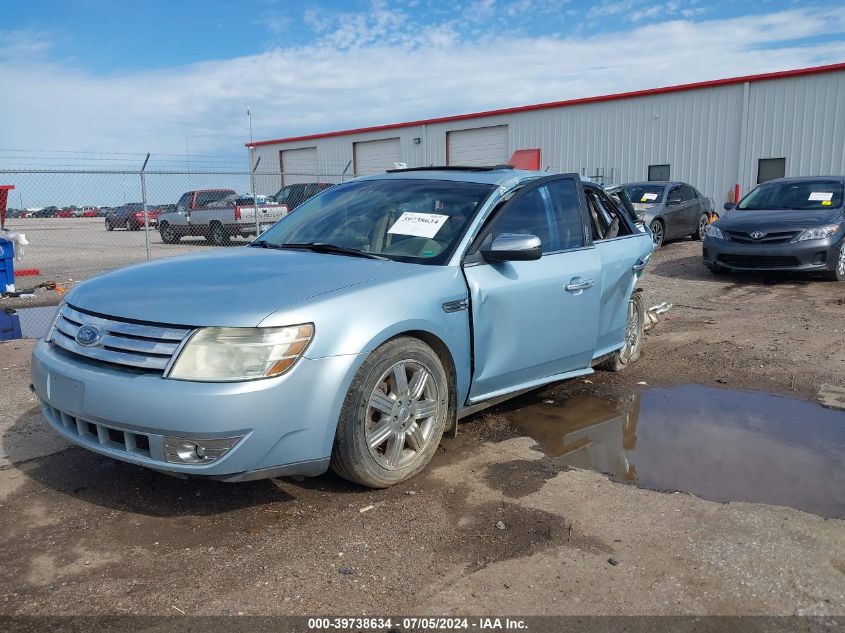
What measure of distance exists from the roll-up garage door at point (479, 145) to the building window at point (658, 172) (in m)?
6.19

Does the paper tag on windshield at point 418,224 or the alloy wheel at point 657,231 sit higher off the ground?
the paper tag on windshield at point 418,224

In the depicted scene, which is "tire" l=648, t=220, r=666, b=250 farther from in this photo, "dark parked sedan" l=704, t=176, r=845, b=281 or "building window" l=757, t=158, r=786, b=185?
"building window" l=757, t=158, r=786, b=185

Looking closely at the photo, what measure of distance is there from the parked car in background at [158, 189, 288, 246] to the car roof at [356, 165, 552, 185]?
13.4 meters

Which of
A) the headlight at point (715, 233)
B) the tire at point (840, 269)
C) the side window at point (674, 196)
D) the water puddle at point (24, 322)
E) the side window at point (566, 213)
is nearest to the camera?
the side window at point (566, 213)

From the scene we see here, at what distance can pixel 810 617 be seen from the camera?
254 cm

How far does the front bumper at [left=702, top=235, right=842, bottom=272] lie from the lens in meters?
10.1

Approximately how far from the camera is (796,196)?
11305 mm

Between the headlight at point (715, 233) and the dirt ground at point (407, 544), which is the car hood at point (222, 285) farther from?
the headlight at point (715, 233)

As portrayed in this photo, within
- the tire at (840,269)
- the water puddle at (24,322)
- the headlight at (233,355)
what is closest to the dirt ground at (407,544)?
the headlight at (233,355)

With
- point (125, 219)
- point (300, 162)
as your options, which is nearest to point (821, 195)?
point (125, 219)

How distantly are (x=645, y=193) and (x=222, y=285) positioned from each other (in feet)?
47.3

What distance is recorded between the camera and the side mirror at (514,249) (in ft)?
12.7

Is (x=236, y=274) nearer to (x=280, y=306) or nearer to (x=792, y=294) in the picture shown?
(x=280, y=306)

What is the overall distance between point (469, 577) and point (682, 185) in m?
16.0
